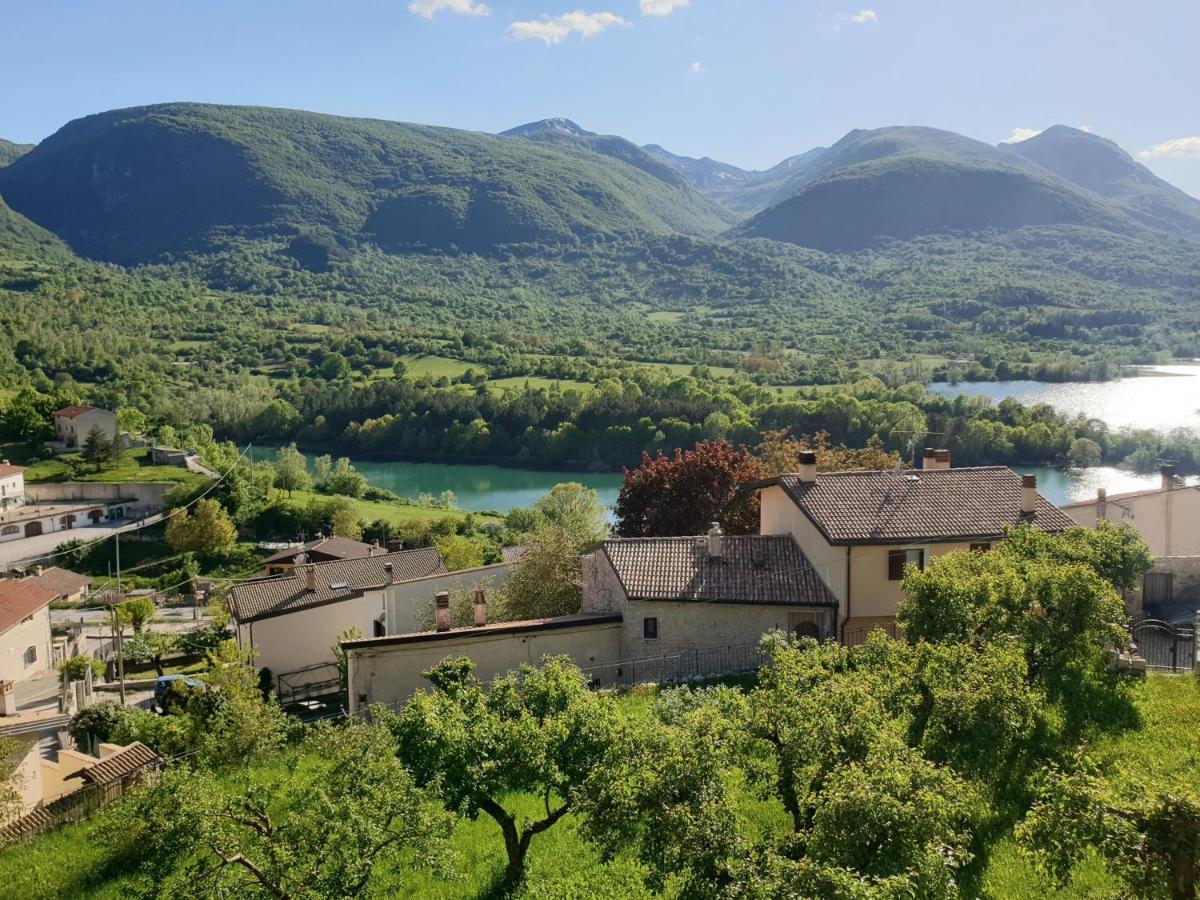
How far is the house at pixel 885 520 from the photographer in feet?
70.0

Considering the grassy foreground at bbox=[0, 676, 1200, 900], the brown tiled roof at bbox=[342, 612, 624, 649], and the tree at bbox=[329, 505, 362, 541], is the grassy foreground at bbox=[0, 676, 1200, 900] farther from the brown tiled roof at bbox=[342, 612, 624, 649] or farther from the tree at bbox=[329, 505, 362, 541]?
the tree at bbox=[329, 505, 362, 541]

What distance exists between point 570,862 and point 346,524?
159ft

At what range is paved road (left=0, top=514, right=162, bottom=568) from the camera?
186 feet

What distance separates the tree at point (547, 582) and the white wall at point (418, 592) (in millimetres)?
1131

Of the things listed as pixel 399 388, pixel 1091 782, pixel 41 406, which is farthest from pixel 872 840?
pixel 399 388

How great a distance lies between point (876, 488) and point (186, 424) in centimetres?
9085

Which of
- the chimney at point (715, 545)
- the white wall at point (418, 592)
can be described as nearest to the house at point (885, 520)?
the chimney at point (715, 545)

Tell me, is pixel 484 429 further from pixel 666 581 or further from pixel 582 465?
pixel 666 581

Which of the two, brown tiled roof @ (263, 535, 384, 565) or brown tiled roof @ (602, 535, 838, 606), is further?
brown tiled roof @ (263, 535, 384, 565)

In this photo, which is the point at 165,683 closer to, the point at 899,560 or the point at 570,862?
the point at 570,862

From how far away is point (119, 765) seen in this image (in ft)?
56.0

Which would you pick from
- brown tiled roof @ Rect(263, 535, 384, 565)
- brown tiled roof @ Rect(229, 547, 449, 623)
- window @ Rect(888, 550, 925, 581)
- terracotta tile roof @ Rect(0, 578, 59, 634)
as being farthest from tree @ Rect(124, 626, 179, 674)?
window @ Rect(888, 550, 925, 581)

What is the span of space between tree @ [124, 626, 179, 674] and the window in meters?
24.6

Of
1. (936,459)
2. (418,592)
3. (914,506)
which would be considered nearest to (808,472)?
(914,506)
